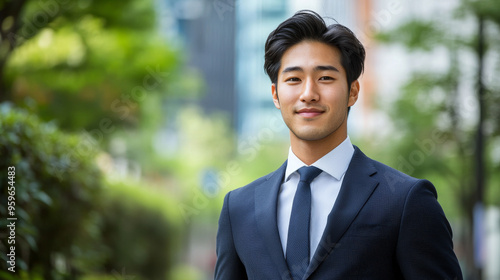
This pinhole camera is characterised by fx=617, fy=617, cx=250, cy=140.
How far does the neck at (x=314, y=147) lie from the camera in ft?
7.64

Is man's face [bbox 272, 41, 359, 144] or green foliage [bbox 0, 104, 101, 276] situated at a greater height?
man's face [bbox 272, 41, 359, 144]

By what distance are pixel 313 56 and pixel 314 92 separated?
0.14 m

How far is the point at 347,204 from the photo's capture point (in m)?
2.19

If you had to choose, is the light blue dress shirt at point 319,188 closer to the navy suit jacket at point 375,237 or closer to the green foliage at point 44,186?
the navy suit jacket at point 375,237

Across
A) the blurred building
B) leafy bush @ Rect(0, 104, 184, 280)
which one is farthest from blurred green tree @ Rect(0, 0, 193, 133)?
the blurred building

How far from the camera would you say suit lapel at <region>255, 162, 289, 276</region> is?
2.21 m

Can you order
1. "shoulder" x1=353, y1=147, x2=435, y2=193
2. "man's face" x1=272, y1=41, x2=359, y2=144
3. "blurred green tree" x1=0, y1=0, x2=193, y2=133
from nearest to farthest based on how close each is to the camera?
"shoulder" x1=353, y1=147, x2=435, y2=193 < "man's face" x1=272, y1=41, x2=359, y2=144 < "blurred green tree" x1=0, y1=0, x2=193, y2=133

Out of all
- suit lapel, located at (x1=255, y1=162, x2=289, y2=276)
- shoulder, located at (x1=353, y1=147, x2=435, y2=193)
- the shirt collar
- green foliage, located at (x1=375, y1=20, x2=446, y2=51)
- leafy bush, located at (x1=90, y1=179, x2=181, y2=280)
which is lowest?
leafy bush, located at (x1=90, y1=179, x2=181, y2=280)

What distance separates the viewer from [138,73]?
12.0 m

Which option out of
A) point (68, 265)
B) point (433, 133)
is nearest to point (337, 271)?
point (68, 265)

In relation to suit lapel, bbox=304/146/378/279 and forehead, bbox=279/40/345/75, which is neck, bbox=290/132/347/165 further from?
forehead, bbox=279/40/345/75

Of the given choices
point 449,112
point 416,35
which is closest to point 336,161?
point 416,35

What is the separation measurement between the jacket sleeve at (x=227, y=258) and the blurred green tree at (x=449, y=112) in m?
13.7

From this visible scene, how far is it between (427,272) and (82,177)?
15.8ft
